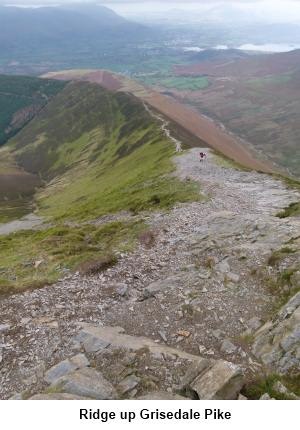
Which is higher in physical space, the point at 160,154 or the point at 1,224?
the point at 160,154

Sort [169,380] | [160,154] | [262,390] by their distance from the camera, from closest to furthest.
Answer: [262,390], [169,380], [160,154]

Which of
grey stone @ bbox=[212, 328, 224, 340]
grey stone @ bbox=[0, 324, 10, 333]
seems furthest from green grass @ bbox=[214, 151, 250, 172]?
grey stone @ bbox=[0, 324, 10, 333]

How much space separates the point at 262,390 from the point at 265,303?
29.9 feet

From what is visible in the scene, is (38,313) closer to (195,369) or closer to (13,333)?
Result: (13,333)

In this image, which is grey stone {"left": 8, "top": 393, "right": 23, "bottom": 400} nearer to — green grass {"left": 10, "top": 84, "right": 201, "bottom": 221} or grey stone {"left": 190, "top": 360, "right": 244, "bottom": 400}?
grey stone {"left": 190, "top": 360, "right": 244, "bottom": 400}

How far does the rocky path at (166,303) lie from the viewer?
23969 millimetres

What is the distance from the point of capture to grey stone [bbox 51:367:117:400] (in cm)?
2045

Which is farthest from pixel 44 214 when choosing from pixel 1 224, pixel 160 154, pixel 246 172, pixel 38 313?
pixel 38 313

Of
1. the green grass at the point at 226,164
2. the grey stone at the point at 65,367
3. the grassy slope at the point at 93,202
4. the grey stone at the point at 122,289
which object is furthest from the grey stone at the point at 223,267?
the green grass at the point at 226,164

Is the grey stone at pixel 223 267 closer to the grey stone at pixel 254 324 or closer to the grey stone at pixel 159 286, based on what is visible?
the grey stone at pixel 159 286

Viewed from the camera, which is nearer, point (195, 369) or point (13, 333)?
point (195, 369)

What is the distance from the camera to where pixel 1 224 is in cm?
12244

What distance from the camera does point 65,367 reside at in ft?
75.5

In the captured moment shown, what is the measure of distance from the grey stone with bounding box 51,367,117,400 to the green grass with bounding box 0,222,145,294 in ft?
42.3
